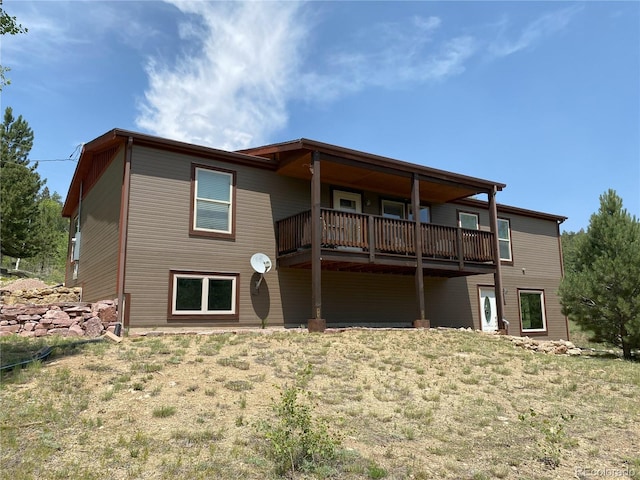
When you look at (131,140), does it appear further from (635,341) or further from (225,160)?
(635,341)

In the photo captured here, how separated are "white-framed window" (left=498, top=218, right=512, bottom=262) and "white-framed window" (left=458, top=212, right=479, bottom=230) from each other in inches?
46.7

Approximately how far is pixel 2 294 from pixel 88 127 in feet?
21.6

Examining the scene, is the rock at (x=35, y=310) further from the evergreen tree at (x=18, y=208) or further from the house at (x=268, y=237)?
the evergreen tree at (x=18, y=208)

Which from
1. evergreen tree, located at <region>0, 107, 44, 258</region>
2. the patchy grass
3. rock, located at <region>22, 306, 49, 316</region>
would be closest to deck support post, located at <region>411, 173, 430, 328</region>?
the patchy grass

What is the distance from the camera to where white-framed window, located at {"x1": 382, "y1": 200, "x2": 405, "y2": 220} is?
15.6 m

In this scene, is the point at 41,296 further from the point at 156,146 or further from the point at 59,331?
the point at 156,146

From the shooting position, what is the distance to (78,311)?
1016 centimetres

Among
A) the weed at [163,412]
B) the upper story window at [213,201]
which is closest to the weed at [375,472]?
the weed at [163,412]

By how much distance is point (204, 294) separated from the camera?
38.1ft

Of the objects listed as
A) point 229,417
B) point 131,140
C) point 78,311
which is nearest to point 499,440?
point 229,417

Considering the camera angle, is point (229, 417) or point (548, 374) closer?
point (229, 417)

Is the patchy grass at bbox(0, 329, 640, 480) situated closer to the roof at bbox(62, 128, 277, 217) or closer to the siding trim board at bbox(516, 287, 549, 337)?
the roof at bbox(62, 128, 277, 217)

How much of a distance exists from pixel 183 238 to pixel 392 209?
742 centimetres

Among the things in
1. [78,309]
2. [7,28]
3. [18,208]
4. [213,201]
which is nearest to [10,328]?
[78,309]
